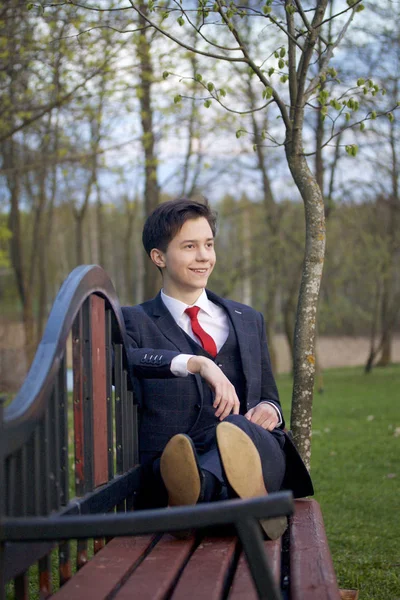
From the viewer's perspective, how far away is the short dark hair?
3250 mm

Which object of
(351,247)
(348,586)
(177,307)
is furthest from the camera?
(351,247)

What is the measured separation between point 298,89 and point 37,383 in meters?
2.39

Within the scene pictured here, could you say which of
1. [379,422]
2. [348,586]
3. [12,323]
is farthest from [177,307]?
[12,323]

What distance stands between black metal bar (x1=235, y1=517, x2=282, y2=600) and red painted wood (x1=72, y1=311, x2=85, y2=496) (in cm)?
87

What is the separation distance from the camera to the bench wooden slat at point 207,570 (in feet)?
6.26

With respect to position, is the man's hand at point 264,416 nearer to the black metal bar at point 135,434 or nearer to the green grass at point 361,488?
the black metal bar at point 135,434

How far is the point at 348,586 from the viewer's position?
3.67m

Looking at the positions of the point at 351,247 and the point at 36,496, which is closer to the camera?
the point at 36,496

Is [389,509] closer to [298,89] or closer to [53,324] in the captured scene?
[298,89]

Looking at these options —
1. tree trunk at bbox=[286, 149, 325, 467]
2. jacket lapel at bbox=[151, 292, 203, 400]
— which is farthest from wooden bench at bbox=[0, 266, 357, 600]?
tree trunk at bbox=[286, 149, 325, 467]

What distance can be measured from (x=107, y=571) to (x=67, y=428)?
1.52 ft

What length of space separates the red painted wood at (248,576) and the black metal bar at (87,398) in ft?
1.67

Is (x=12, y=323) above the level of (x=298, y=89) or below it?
below

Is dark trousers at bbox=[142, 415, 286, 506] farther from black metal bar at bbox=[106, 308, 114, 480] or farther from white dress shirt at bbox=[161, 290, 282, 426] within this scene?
white dress shirt at bbox=[161, 290, 282, 426]
